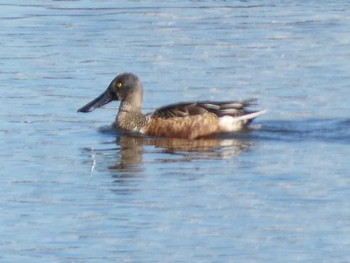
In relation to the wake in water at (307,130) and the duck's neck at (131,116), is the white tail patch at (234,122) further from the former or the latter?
the duck's neck at (131,116)

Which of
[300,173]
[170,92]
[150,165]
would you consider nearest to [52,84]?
[170,92]

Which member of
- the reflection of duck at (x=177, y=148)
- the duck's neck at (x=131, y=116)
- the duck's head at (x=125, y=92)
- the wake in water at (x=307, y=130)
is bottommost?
the reflection of duck at (x=177, y=148)

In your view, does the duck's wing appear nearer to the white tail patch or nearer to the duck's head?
the white tail patch

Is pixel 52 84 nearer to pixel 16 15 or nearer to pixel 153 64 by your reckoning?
pixel 153 64

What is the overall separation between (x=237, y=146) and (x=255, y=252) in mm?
4353

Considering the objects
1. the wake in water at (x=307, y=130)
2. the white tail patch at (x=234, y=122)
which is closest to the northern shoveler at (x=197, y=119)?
the white tail patch at (x=234, y=122)

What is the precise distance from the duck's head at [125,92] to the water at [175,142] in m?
0.28

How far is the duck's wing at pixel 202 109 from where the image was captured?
15.3m

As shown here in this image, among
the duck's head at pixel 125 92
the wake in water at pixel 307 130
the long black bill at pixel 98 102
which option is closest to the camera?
the wake in water at pixel 307 130

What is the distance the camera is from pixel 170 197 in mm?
11992

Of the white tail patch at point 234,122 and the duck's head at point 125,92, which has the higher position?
the duck's head at point 125,92

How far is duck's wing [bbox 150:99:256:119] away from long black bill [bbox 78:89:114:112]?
30.5 inches

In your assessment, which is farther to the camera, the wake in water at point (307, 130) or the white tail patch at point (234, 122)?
the white tail patch at point (234, 122)

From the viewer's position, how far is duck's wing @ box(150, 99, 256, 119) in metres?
15.3
